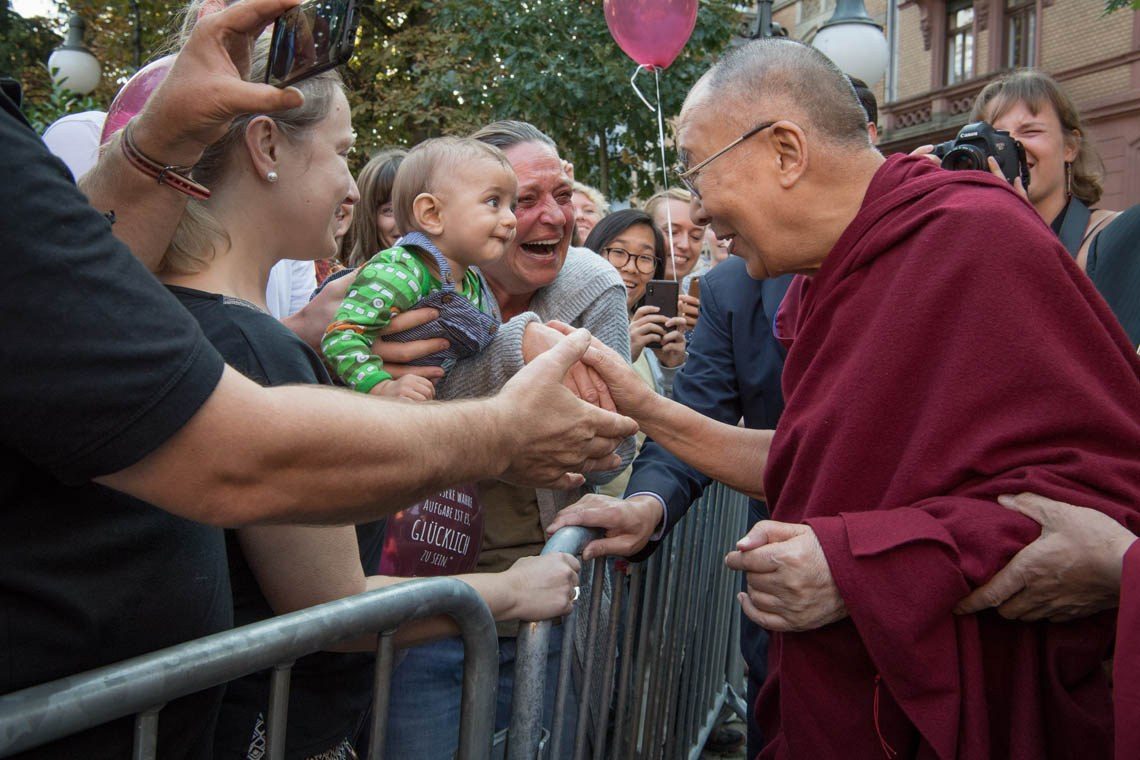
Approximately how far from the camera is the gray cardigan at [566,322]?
2.40 m

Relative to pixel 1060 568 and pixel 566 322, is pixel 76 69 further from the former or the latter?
pixel 1060 568

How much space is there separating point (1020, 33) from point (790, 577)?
2208cm

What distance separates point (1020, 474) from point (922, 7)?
77.3 ft

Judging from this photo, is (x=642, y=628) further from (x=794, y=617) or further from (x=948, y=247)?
(x=948, y=247)

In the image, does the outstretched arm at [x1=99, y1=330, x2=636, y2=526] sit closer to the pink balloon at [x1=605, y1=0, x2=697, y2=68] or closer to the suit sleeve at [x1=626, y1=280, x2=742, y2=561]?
the suit sleeve at [x1=626, y1=280, x2=742, y2=561]

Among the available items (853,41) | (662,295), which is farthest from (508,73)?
(662,295)

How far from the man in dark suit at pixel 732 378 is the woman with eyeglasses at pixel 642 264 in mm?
1150

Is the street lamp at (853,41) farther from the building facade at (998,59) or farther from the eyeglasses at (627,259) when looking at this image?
the building facade at (998,59)

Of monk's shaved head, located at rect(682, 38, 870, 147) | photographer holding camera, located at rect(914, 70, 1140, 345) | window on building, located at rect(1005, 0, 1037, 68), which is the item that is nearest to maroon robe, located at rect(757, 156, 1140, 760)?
monk's shaved head, located at rect(682, 38, 870, 147)

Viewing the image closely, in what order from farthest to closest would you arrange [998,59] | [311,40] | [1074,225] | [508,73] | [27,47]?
[998,59] < [27,47] < [508,73] < [1074,225] < [311,40]

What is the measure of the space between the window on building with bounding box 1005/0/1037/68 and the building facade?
0.07 ft

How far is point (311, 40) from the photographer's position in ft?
4.71

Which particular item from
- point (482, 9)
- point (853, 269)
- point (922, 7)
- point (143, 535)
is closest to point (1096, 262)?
point (853, 269)

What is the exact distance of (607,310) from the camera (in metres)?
2.68
